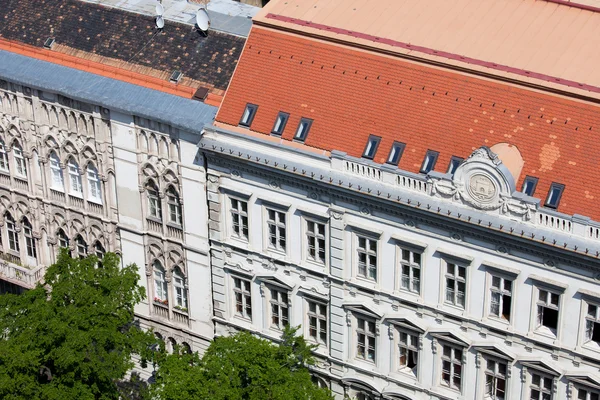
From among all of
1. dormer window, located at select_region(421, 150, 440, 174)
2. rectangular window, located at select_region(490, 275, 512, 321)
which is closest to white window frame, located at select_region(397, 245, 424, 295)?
rectangular window, located at select_region(490, 275, 512, 321)

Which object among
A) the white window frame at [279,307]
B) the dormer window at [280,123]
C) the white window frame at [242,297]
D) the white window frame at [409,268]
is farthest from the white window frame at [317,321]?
the dormer window at [280,123]

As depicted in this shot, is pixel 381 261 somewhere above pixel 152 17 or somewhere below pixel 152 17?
below

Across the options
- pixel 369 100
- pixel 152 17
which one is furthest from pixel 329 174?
pixel 152 17

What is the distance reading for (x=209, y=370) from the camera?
74875 millimetres

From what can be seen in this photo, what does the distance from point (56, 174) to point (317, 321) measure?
68.1ft

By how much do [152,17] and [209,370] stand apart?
24.2 metres

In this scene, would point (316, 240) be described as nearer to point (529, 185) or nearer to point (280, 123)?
point (280, 123)

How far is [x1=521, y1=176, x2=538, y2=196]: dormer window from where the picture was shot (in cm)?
7000

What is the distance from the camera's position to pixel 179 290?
86375 mm

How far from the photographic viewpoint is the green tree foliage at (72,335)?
254ft

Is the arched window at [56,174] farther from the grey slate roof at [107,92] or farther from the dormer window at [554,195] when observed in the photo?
the dormer window at [554,195]

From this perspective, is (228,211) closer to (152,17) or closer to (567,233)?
(152,17)

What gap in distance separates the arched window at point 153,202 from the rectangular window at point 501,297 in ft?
73.4

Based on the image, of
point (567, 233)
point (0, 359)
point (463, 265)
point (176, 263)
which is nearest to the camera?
point (567, 233)
